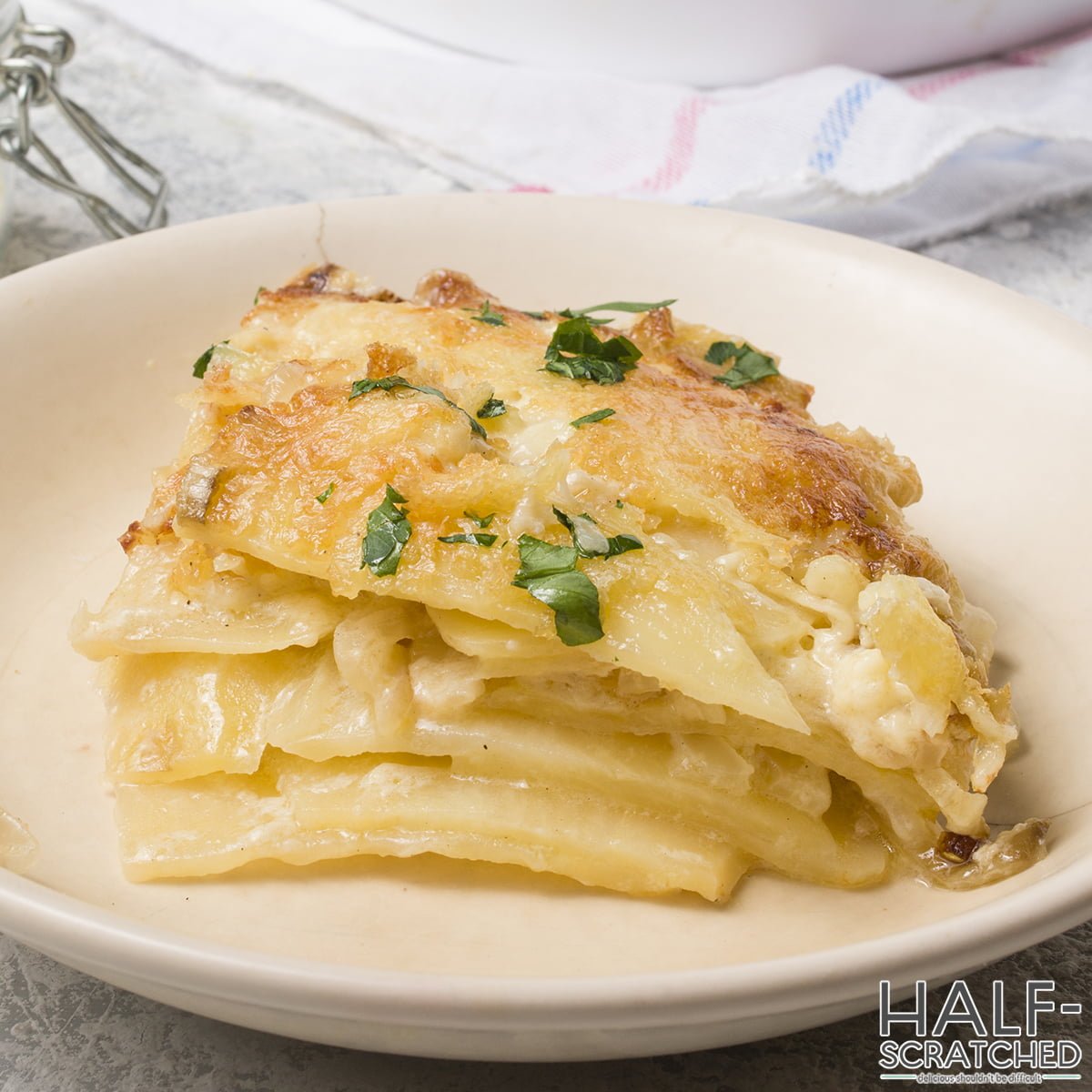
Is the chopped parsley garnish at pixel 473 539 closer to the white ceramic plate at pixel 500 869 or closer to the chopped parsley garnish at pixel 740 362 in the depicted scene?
the white ceramic plate at pixel 500 869

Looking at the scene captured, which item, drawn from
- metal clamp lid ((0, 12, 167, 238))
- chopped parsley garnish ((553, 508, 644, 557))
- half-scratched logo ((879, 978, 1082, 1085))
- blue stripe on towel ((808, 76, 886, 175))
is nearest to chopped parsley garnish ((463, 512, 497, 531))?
chopped parsley garnish ((553, 508, 644, 557))

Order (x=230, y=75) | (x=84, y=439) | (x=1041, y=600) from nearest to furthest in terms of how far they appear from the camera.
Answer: (x=1041, y=600) < (x=84, y=439) < (x=230, y=75)

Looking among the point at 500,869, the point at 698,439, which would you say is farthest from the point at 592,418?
the point at 500,869

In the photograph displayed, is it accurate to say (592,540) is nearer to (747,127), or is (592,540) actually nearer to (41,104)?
(41,104)

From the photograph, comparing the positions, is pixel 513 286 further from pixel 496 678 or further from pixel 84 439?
pixel 496 678

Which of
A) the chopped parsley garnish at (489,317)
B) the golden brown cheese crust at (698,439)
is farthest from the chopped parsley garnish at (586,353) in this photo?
the chopped parsley garnish at (489,317)

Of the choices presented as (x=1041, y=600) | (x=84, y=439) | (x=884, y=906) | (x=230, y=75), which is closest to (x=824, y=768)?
(x=884, y=906)

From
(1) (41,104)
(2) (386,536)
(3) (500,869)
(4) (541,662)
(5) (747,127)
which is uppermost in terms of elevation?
(2) (386,536)
